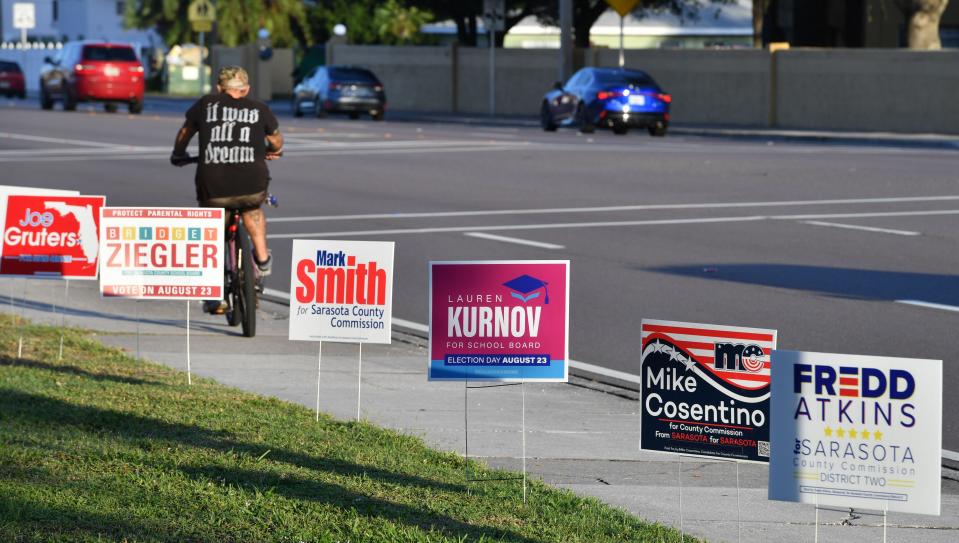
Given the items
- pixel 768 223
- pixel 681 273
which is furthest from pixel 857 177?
pixel 681 273

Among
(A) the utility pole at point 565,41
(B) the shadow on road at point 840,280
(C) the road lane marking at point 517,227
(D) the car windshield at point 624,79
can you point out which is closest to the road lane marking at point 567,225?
(C) the road lane marking at point 517,227

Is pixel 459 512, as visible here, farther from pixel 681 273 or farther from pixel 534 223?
pixel 534 223

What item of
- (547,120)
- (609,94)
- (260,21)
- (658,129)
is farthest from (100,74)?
(260,21)

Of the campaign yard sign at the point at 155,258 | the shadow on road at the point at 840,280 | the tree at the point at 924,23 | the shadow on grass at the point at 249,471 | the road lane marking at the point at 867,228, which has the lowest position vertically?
the shadow on road at the point at 840,280

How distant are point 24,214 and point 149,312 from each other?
265 cm

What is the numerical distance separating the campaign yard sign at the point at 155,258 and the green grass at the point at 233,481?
81 cm

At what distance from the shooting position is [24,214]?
387 inches

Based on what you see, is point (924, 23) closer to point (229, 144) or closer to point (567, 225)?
point (567, 225)

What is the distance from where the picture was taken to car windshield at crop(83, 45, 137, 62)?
1852 inches

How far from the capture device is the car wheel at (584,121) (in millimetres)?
37938

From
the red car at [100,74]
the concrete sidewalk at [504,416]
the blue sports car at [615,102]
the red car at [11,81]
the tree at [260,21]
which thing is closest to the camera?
the concrete sidewalk at [504,416]

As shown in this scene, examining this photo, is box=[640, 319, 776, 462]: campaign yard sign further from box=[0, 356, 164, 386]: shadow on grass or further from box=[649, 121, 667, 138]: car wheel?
box=[649, 121, 667, 138]: car wheel

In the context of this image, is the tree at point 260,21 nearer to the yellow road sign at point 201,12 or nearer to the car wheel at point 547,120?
the yellow road sign at point 201,12

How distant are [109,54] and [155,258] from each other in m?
39.5
